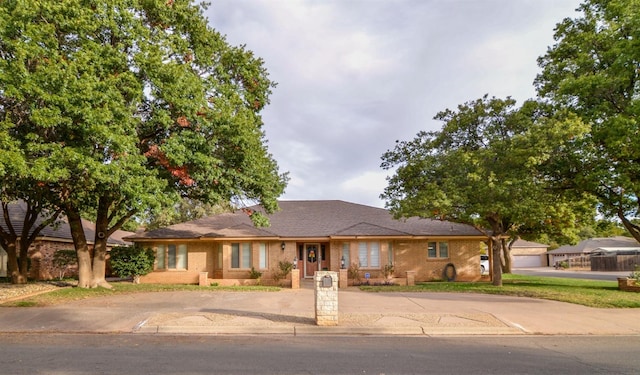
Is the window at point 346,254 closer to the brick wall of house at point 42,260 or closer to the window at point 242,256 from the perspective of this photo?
the window at point 242,256

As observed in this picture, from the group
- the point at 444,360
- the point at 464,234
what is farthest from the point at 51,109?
the point at 464,234

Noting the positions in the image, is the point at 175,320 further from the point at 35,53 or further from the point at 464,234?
the point at 464,234

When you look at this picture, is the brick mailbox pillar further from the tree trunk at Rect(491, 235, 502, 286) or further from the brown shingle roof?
the tree trunk at Rect(491, 235, 502, 286)

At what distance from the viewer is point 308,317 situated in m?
11.8

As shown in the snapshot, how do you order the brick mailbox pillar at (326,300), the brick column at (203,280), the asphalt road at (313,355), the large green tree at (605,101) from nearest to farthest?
the asphalt road at (313,355)
the brick mailbox pillar at (326,300)
the large green tree at (605,101)
the brick column at (203,280)

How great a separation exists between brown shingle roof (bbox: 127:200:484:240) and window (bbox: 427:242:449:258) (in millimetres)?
749

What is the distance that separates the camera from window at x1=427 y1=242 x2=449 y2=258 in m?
24.9

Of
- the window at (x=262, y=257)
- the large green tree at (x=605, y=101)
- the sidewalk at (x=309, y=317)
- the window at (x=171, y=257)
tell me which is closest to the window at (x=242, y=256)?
the window at (x=262, y=257)

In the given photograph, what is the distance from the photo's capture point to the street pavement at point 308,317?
1037 cm

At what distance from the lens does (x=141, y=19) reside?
52.3 feet

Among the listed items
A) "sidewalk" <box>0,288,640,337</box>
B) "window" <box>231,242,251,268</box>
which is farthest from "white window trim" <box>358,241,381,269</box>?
"sidewalk" <box>0,288,640,337</box>

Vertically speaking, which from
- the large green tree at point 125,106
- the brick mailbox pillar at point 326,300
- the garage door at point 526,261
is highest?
the large green tree at point 125,106

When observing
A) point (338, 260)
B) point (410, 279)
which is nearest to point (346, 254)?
point (338, 260)

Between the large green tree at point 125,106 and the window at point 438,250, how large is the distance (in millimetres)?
10632
